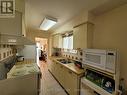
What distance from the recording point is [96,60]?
1.78m

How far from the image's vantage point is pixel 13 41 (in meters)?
1.58

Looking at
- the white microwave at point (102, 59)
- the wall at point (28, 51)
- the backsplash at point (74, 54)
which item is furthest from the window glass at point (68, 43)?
the white microwave at point (102, 59)

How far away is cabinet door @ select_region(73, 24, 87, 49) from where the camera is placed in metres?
2.38

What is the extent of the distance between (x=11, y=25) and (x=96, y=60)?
5.21 feet

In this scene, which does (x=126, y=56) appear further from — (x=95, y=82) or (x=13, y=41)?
(x=13, y=41)

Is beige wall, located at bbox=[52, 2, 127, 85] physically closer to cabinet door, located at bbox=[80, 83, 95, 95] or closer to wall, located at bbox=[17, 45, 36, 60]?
cabinet door, located at bbox=[80, 83, 95, 95]

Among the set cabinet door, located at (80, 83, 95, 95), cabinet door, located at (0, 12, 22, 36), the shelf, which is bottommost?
cabinet door, located at (80, 83, 95, 95)

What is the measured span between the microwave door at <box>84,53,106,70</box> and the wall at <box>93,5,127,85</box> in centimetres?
30

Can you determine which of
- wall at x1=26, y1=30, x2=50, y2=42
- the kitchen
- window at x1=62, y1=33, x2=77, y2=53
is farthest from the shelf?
wall at x1=26, y1=30, x2=50, y2=42

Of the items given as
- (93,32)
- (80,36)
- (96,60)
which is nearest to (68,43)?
(80,36)

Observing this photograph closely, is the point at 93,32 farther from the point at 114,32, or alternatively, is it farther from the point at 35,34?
the point at 35,34

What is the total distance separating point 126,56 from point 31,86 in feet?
5.49

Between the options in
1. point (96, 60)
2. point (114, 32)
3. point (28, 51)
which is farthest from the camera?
point (28, 51)

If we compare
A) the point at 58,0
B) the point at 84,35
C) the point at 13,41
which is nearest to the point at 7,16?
the point at 13,41
